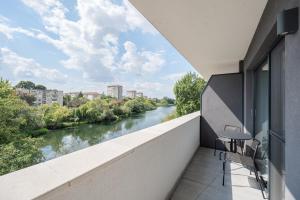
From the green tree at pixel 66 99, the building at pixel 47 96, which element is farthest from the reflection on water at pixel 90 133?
the building at pixel 47 96

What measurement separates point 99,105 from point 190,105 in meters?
10.7

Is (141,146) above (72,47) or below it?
below

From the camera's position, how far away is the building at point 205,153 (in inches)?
39.8

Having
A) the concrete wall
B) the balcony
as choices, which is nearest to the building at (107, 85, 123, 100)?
the concrete wall

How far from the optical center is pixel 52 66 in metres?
25.0

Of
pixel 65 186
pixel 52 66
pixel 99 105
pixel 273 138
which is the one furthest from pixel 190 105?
pixel 52 66

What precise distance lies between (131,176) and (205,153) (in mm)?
3333

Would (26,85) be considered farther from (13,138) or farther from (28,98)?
(13,138)

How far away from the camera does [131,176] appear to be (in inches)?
58.7

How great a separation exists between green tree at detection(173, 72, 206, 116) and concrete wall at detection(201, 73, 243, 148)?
14155 millimetres

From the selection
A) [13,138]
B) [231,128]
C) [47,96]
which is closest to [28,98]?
[47,96]

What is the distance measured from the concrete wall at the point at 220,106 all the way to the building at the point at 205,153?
0.49 meters

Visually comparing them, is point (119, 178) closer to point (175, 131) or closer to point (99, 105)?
point (175, 131)

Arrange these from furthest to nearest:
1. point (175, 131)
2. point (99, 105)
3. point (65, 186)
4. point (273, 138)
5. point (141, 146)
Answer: point (99, 105)
point (175, 131)
point (273, 138)
point (141, 146)
point (65, 186)
